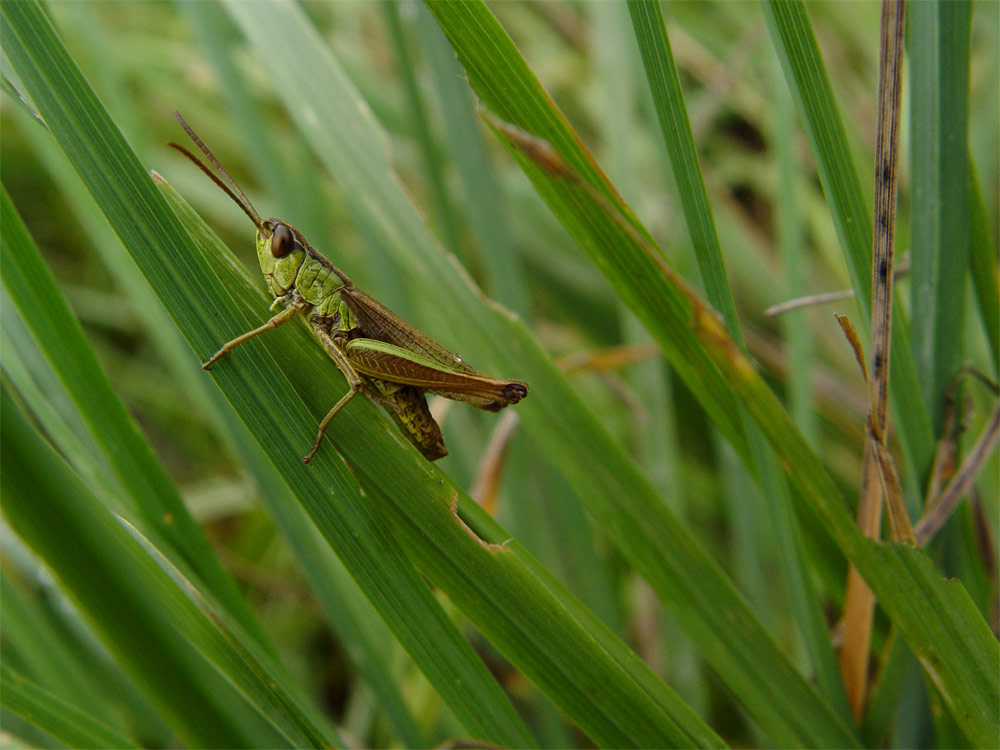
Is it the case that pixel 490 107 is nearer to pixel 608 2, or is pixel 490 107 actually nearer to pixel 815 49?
pixel 815 49

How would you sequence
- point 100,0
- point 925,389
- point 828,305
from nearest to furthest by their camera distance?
1. point 925,389
2. point 828,305
3. point 100,0

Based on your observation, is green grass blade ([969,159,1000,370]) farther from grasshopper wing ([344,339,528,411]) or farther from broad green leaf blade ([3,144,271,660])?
broad green leaf blade ([3,144,271,660])

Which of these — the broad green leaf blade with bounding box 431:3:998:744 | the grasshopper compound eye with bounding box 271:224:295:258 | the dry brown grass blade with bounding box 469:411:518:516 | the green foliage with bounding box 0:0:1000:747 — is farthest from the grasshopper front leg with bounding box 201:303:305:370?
the dry brown grass blade with bounding box 469:411:518:516

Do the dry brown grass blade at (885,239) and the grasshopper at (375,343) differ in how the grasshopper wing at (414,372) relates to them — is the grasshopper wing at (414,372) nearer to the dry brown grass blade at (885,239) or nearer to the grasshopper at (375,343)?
the grasshopper at (375,343)

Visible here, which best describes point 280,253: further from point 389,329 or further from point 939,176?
point 939,176

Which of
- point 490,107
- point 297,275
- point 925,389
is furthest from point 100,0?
point 925,389

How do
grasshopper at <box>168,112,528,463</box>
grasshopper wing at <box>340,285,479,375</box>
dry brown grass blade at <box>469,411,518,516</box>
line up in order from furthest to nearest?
1. dry brown grass blade at <box>469,411,518,516</box>
2. grasshopper wing at <box>340,285,479,375</box>
3. grasshopper at <box>168,112,528,463</box>
